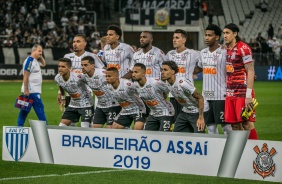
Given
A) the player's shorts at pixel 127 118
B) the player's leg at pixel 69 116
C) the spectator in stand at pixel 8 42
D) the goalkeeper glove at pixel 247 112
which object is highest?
the goalkeeper glove at pixel 247 112

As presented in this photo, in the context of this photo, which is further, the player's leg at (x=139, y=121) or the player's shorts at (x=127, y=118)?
the player's shorts at (x=127, y=118)

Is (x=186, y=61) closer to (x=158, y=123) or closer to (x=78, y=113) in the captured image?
(x=158, y=123)

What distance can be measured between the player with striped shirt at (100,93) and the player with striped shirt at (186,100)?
1.81m

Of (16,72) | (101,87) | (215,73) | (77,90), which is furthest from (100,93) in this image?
(16,72)

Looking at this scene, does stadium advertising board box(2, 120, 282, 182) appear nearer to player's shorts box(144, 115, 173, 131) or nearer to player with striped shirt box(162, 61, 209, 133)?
player with striped shirt box(162, 61, 209, 133)

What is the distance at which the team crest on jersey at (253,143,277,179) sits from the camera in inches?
421

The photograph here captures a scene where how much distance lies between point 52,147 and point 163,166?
1.91 m

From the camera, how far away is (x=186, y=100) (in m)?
12.9

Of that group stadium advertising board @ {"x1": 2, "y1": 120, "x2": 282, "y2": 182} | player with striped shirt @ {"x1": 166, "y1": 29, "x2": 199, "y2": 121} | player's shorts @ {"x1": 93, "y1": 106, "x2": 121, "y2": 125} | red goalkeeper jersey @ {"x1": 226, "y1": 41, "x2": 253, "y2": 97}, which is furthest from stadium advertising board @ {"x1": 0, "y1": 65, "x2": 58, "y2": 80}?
red goalkeeper jersey @ {"x1": 226, "y1": 41, "x2": 253, "y2": 97}

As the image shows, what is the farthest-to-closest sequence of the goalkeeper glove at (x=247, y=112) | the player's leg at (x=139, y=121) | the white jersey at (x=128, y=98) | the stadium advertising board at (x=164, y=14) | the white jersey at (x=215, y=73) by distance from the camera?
the stadium advertising board at (x=164, y=14) → the player's leg at (x=139, y=121) → the white jersey at (x=128, y=98) → the white jersey at (x=215, y=73) → the goalkeeper glove at (x=247, y=112)

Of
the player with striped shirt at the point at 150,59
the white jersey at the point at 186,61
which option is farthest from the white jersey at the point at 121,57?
the white jersey at the point at 186,61

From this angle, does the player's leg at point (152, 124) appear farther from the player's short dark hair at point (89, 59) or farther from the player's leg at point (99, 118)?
the player's short dark hair at point (89, 59)

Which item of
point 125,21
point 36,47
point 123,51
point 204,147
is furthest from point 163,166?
point 125,21

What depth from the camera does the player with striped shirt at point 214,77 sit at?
13.6 m
